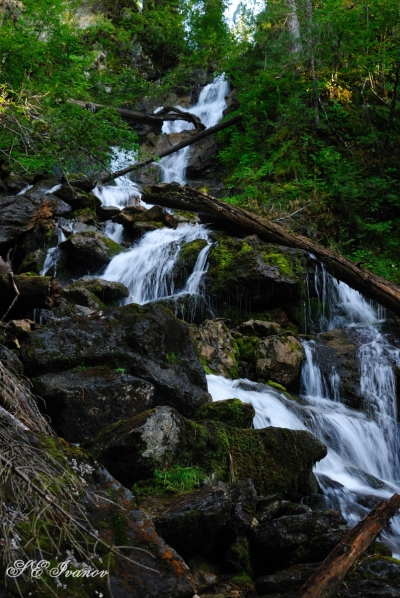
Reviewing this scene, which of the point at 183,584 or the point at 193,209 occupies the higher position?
the point at 193,209

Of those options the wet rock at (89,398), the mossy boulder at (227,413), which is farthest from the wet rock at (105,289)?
the mossy boulder at (227,413)

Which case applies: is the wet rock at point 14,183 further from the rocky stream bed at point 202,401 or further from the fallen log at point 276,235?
the fallen log at point 276,235

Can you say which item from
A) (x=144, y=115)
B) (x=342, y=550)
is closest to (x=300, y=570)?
(x=342, y=550)

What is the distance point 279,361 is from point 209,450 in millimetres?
3529

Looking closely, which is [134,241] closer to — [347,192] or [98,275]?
[98,275]

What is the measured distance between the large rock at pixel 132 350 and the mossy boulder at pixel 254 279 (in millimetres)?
3758

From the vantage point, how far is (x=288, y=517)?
3752 millimetres

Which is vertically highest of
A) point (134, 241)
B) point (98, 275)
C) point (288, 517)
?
point (134, 241)

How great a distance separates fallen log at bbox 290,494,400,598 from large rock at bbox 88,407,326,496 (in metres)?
1.53

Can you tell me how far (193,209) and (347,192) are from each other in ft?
13.1

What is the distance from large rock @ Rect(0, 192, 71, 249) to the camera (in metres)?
11.2

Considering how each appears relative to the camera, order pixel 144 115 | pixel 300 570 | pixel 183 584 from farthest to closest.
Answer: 1. pixel 144 115
2. pixel 300 570
3. pixel 183 584

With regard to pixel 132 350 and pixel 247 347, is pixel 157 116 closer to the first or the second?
pixel 247 347

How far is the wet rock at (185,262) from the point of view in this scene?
35.6 feet
